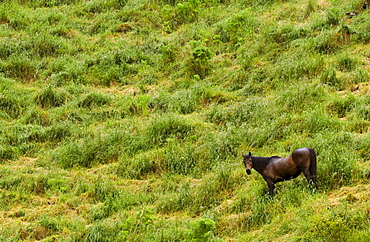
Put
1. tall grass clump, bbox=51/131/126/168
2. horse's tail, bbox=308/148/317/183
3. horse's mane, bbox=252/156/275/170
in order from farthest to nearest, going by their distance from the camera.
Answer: tall grass clump, bbox=51/131/126/168, horse's mane, bbox=252/156/275/170, horse's tail, bbox=308/148/317/183

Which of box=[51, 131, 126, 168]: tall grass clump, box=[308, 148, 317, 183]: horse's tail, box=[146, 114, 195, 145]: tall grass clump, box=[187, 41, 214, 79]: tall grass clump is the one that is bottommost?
box=[51, 131, 126, 168]: tall grass clump

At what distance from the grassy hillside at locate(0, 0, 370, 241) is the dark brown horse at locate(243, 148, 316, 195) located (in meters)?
0.26

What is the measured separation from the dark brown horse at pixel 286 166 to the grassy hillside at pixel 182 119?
262 mm

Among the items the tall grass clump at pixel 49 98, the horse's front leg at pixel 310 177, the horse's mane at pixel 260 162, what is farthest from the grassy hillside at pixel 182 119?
the horse's mane at pixel 260 162

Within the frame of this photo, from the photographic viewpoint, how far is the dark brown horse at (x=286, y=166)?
8.32 metres

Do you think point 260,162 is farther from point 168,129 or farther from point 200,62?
point 200,62

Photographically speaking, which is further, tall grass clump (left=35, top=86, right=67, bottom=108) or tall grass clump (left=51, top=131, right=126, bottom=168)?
tall grass clump (left=35, top=86, right=67, bottom=108)

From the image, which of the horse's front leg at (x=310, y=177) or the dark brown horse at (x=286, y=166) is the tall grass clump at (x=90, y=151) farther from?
the horse's front leg at (x=310, y=177)

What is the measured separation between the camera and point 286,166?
338 inches

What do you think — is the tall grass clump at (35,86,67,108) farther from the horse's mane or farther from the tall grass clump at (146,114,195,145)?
the horse's mane

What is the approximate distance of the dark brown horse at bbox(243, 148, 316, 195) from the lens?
8.32m

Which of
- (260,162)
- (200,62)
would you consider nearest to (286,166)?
(260,162)

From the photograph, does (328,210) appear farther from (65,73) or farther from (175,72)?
(65,73)

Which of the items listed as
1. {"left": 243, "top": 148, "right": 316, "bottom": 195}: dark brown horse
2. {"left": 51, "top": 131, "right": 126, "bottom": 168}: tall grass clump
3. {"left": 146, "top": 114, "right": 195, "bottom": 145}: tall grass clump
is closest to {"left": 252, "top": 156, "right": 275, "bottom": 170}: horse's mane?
{"left": 243, "top": 148, "right": 316, "bottom": 195}: dark brown horse
